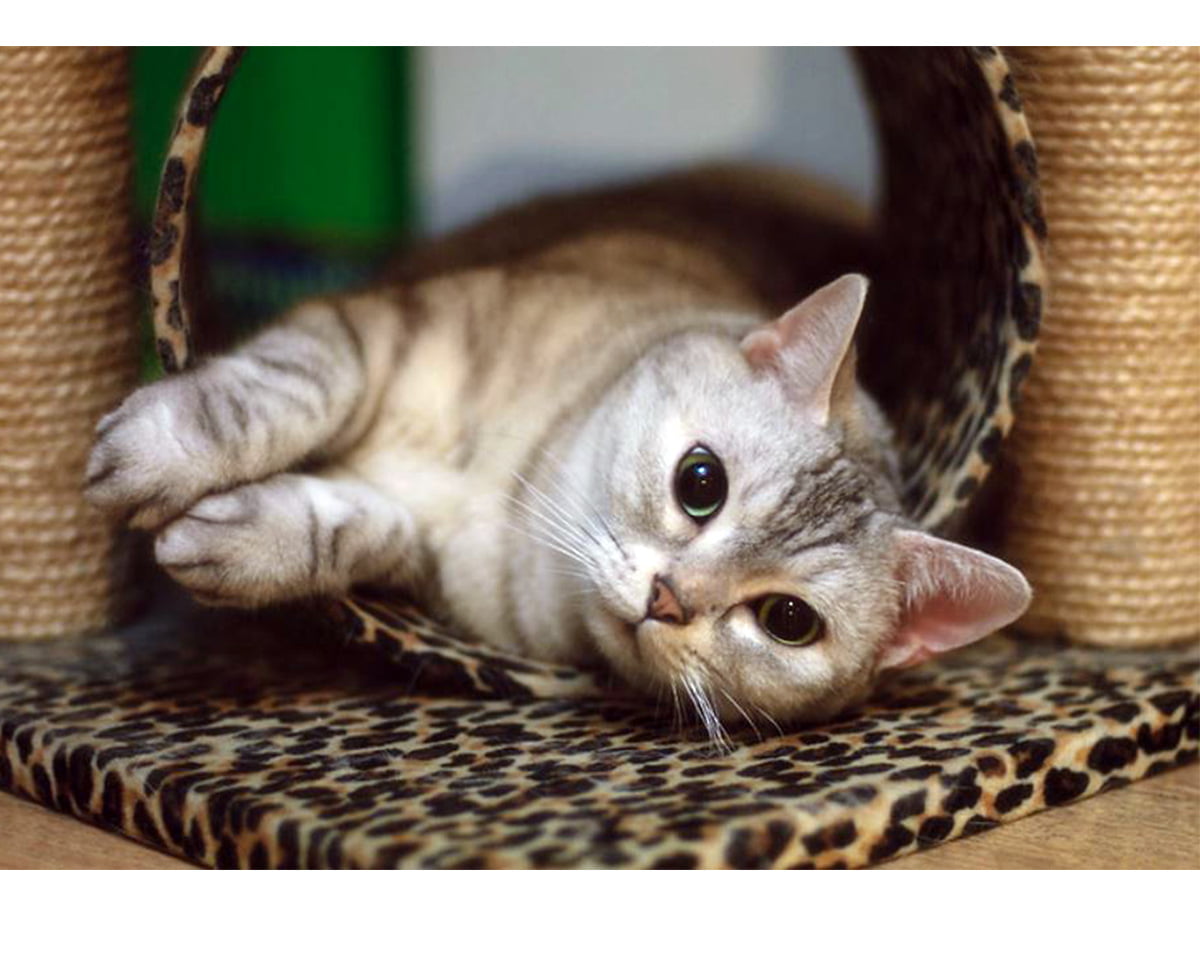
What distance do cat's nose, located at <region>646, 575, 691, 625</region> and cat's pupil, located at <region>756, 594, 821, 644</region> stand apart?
0.31 feet

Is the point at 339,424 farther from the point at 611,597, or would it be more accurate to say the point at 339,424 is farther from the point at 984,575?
the point at 984,575

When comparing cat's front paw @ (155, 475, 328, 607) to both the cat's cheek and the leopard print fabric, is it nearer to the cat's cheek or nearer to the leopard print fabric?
the leopard print fabric

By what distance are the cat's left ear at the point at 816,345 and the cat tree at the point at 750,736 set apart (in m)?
0.23

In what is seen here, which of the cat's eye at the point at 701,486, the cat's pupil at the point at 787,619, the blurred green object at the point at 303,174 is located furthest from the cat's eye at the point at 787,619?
the blurred green object at the point at 303,174

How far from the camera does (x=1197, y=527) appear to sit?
1880 mm

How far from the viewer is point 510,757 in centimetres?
145

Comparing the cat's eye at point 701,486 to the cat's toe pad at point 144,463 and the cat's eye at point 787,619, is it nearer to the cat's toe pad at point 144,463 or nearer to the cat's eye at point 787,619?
the cat's eye at point 787,619

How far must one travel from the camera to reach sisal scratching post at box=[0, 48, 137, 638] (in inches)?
66.6

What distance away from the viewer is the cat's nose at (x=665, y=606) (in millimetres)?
1406

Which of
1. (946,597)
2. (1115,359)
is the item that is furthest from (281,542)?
(1115,359)

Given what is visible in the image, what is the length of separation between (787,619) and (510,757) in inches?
12.5

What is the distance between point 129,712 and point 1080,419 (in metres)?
1.21

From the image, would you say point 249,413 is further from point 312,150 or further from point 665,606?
point 312,150

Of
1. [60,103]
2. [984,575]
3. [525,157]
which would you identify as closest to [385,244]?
[525,157]
